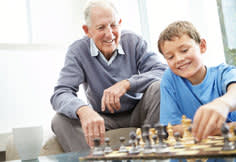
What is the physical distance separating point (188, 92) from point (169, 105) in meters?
0.12

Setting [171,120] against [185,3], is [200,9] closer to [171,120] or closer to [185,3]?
[185,3]

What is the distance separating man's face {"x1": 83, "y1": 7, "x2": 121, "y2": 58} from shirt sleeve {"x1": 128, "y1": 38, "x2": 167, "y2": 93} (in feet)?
0.84

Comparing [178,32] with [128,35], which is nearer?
[178,32]

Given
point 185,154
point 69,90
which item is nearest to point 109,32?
point 69,90

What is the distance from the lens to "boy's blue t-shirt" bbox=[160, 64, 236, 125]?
165cm

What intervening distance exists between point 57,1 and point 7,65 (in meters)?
1.20

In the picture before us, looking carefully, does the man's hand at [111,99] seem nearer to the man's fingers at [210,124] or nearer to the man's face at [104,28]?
the man's face at [104,28]

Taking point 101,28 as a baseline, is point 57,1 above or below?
above

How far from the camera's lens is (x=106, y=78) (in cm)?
251

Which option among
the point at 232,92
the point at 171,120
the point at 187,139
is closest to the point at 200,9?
the point at 171,120

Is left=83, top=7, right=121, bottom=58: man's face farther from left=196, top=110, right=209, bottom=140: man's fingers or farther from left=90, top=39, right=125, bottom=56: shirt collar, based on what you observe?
left=196, top=110, right=209, bottom=140: man's fingers

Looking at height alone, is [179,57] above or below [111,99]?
above

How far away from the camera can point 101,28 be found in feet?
7.65

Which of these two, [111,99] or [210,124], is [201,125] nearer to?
[210,124]
